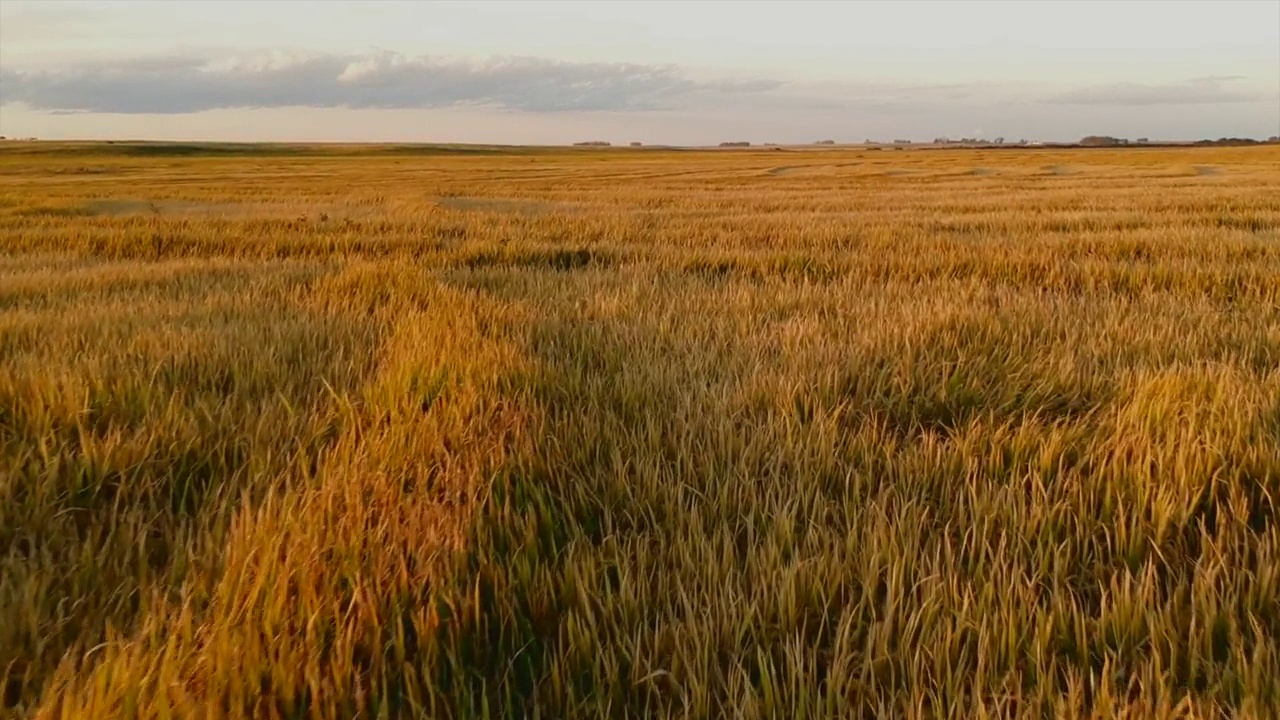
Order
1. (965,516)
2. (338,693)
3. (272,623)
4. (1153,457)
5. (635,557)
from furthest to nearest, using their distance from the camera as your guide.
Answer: (1153,457) < (965,516) < (635,557) < (272,623) < (338,693)

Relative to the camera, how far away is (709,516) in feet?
4.75

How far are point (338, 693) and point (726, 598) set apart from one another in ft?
1.71

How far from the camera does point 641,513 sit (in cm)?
144

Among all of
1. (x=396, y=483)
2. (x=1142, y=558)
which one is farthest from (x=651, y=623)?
(x=1142, y=558)

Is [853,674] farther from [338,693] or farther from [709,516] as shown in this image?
[338,693]

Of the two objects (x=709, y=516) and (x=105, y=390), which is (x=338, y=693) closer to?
(x=709, y=516)

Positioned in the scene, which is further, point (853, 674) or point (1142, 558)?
point (1142, 558)

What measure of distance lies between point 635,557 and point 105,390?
1685 mm

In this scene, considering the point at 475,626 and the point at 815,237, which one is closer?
the point at 475,626

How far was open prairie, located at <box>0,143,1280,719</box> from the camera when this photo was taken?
98cm

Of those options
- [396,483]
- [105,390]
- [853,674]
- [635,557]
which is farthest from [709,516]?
[105,390]

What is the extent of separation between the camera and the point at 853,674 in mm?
1010

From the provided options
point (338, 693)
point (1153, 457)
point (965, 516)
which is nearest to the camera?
point (338, 693)

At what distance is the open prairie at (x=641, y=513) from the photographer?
3.20 ft
